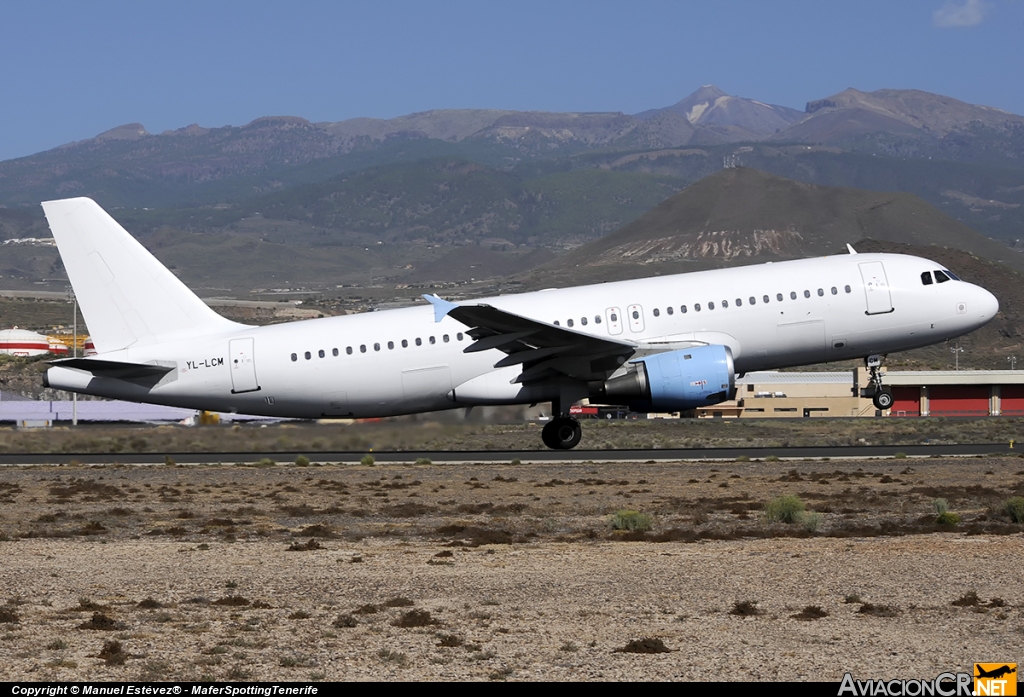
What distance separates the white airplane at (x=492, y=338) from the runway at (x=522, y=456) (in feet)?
15.6

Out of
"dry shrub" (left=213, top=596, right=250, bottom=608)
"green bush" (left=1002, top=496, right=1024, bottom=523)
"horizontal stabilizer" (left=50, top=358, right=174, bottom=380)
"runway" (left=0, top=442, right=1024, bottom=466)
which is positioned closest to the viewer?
"dry shrub" (left=213, top=596, right=250, bottom=608)

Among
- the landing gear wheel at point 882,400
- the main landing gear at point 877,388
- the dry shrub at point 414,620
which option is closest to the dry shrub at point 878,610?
the dry shrub at point 414,620

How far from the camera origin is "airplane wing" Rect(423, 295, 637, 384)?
32.9m

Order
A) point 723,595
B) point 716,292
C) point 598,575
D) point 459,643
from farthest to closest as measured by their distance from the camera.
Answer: point 716,292
point 598,575
point 723,595
point 459,643

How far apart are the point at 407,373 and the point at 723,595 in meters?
19.2

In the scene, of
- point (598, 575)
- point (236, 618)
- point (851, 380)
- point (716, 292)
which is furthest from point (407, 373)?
point (851, 380)

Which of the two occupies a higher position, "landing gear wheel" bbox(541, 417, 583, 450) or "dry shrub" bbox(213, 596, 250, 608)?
"landing gear wheel" bbox(541, 417, 583, 450)

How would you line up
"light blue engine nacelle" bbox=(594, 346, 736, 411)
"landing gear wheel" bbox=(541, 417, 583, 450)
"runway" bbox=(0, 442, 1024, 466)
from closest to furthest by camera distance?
"light blue engine nacelle" bbox=(594, 346, 736, 411)
"landing gear wheel" bbox=(541, 417, 583, 450)
"runway" bbox=(0, 442, 1024, 466)

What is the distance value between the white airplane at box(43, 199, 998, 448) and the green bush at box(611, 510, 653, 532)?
999cm

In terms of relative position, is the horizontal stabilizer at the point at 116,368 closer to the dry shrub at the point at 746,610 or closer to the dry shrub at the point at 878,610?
the dry shrub at the point at 746,610

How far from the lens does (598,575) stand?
62.2ft

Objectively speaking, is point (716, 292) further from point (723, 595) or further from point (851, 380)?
point (851, 380)

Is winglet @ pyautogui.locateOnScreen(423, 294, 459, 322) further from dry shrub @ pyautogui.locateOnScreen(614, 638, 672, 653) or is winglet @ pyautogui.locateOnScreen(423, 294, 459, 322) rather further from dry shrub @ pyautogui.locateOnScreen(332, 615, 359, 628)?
dry shrub @ pyautogui.locateOnScreen(614, 638, 672, 653)

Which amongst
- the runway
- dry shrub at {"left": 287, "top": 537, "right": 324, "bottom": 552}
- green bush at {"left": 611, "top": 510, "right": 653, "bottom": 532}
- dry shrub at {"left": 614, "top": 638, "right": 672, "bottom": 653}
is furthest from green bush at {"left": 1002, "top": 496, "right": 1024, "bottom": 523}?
the runway
